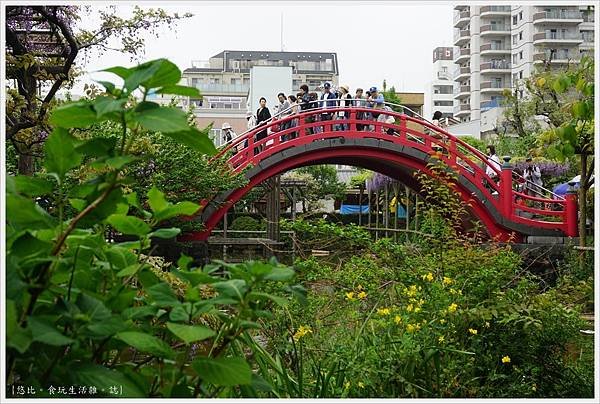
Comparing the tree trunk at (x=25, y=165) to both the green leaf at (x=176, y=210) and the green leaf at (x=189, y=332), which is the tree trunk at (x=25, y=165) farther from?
the green leaf at (x=189, y=332)

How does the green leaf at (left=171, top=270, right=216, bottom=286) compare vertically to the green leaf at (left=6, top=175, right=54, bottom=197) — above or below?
below

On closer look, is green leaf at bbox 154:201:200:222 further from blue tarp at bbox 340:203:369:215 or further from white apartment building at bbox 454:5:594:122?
white apartment building at bbox 454:5:594:122

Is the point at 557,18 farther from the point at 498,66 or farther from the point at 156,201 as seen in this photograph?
the point at 156,201

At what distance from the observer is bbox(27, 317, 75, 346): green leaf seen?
0.93 m

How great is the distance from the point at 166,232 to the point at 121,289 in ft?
0.34

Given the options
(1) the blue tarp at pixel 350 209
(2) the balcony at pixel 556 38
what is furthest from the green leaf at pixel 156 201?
(2) the balcony at pixel 556 38

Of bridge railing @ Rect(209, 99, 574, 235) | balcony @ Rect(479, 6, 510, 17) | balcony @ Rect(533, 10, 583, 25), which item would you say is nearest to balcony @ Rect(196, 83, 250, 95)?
balcony @ Rect(479, 6, 510, 17)

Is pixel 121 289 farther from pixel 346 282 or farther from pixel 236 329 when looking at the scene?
pixel 346 282

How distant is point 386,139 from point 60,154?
1354cm

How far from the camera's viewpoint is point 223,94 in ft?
135

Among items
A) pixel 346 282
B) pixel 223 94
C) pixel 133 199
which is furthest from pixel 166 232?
pixel 223 94

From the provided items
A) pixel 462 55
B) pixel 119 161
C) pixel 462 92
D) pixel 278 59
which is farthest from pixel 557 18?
pixel 119 161

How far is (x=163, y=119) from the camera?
951 mm

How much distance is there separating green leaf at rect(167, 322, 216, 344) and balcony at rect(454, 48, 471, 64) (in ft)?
169
